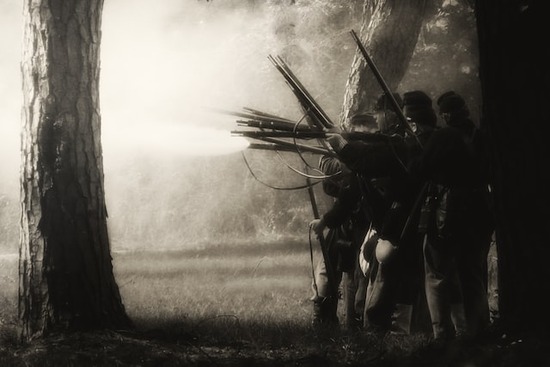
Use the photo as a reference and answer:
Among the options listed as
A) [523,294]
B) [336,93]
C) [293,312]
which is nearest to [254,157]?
[336,93]

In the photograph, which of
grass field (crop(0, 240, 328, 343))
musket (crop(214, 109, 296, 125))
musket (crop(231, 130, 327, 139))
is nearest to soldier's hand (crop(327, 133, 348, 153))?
musket (crop(231, 130, 327, 139))

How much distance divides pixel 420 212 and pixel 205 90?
→ 43.1ft

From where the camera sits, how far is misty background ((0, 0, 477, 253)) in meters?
13.6

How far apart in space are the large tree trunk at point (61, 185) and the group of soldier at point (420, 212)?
185 centimetres

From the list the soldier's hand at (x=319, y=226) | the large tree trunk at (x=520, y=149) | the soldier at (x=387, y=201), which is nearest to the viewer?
the large tree trunk at (x=520, y=149)

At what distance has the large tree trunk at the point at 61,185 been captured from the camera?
190 inches

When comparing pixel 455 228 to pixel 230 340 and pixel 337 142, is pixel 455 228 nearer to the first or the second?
pixel 337 142

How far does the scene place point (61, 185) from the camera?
15.9 feet

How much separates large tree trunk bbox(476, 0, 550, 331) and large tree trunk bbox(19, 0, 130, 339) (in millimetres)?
2831

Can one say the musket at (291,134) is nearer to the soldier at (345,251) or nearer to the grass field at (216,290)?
the soldier at (345,251)

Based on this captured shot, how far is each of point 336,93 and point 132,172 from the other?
7829 mm

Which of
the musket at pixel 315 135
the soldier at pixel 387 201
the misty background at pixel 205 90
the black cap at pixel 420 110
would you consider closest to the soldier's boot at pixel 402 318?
the soldier at pixel 387 201

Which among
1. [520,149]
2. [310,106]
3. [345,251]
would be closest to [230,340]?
[345,251]

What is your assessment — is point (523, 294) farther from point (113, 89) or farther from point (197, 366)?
point (113, 89)
